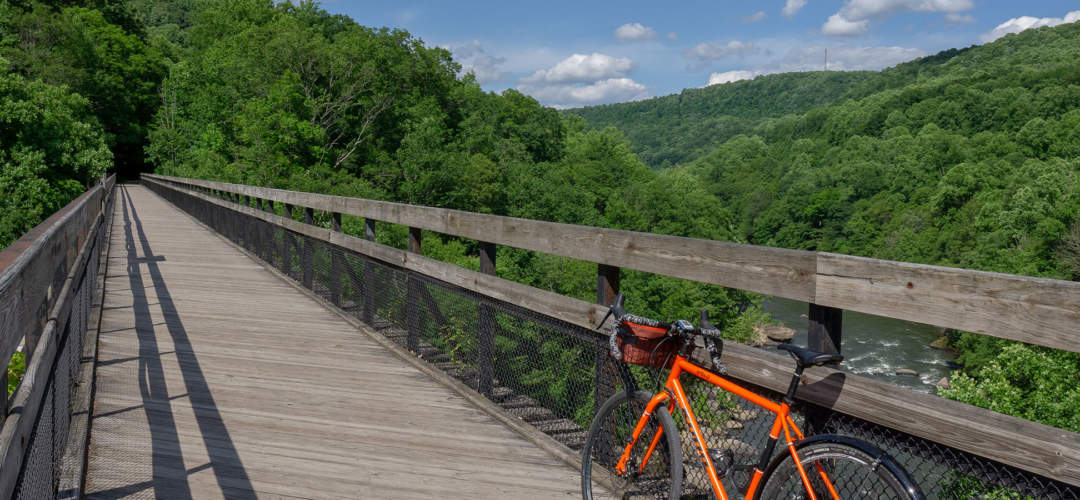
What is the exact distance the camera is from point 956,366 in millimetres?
39469

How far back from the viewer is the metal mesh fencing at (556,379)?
219 cm

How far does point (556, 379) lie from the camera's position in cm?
418

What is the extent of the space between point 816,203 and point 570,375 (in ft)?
315

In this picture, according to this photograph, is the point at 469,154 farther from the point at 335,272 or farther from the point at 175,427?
the point at 175,427

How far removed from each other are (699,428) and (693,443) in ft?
0.33

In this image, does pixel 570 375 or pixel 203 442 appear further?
pixel 570 375

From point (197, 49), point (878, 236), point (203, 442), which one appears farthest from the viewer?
point (878, 236)

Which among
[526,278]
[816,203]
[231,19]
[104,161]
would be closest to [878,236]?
[816,203]

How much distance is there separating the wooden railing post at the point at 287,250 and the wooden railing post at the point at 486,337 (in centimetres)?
541

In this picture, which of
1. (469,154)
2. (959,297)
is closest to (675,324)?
(959,297)

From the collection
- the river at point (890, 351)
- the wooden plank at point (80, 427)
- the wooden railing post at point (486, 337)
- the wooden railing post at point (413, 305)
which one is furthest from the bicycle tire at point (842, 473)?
the river at point (890, 351)

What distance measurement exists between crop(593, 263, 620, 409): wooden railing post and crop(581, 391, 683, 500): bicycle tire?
0.24 metres

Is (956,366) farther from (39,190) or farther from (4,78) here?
(4,78)

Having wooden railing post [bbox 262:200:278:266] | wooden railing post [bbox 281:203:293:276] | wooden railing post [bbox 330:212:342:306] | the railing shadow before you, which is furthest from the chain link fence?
wooden railing post [bbox 262:200:278:266]
